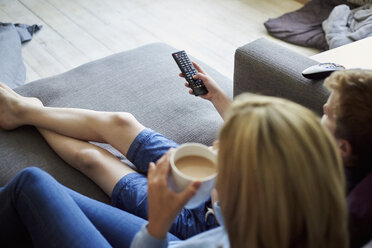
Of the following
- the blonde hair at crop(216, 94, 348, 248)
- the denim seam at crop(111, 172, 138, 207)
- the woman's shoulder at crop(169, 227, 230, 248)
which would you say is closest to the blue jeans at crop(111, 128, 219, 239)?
the denim seam at crop(111, 172, 138, 207)

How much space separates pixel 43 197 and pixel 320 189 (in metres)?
0.64

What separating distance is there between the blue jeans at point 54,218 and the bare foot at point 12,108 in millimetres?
440

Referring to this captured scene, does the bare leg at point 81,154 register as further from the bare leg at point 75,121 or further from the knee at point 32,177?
the knee at point 32,177

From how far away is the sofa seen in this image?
121cm

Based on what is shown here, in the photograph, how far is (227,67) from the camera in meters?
2.33

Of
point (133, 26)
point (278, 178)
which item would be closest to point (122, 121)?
point (278, 178)

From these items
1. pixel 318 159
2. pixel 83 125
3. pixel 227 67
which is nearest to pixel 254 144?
pixel 318 159

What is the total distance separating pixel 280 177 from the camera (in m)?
0.53

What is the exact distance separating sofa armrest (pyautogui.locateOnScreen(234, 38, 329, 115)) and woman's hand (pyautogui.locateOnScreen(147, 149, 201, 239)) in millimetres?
634

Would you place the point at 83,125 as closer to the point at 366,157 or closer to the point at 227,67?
the point at 366,157

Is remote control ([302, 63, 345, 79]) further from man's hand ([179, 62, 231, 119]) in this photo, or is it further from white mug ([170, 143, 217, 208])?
white mug ([170, 143, 217, 208])

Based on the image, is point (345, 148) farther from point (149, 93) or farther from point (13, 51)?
point (13, 51)

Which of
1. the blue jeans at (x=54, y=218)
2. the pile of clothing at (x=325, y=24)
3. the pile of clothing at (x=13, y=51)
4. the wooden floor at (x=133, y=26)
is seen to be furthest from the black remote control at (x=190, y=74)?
the pile of clothing at (x=325, y=24)

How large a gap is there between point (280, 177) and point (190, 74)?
2.74 ft
